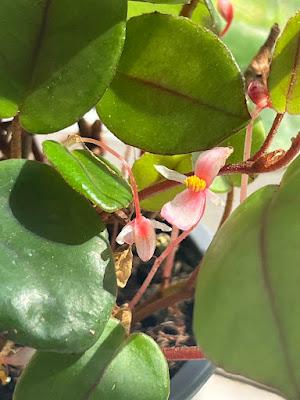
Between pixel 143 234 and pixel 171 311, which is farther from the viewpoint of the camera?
pixel 171 311

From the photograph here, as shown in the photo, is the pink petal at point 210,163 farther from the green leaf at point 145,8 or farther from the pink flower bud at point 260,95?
the green leaf at point 145,8

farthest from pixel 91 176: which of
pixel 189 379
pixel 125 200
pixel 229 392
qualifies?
pixel 229 392

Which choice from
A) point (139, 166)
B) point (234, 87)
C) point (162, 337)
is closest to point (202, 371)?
point (162, 337)

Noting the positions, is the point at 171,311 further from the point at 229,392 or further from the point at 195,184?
the point at 195,184

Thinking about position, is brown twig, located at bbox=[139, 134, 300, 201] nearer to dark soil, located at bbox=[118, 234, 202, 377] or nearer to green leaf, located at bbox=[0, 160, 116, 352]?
green leaf, located at bbox=[0, 160, 116, 352]

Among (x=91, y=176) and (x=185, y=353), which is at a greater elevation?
(x=91, y=176)

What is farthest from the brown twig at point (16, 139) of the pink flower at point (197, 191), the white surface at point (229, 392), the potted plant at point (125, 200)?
the white surface at point (229, 392)
